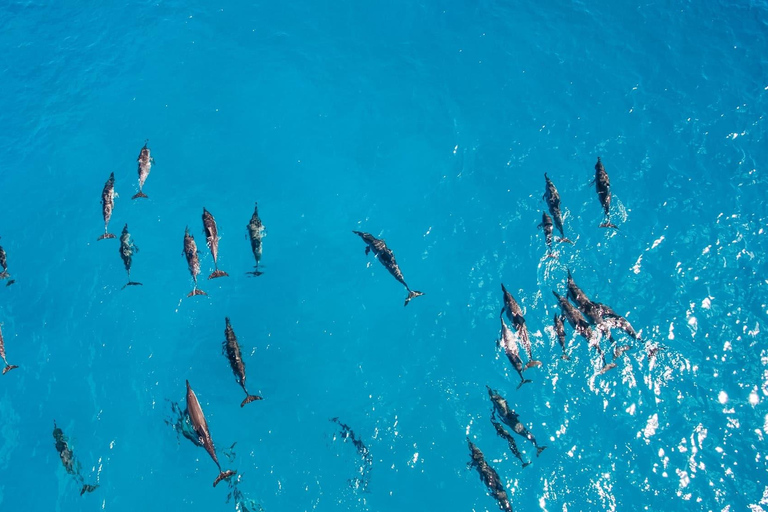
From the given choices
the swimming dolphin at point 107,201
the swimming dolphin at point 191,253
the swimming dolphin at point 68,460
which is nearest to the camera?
the swimming dolphin at point 68,460

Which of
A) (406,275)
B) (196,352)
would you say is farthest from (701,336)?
(196,352)

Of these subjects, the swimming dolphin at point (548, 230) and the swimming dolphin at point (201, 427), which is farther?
the swimming dolphin at point (548, 230)

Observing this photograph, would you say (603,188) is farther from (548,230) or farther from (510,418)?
(510,418)

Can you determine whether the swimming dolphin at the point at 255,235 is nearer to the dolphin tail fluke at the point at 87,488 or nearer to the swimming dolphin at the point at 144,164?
the swimming dolphin at the point at 144,164

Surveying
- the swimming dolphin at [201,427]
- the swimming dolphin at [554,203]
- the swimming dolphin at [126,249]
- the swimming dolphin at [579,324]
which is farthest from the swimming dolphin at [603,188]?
the swimming dolphin at [126,249]

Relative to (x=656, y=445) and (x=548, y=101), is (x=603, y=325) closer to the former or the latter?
(x=656, y=445)
